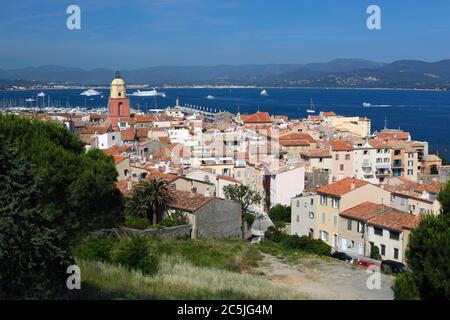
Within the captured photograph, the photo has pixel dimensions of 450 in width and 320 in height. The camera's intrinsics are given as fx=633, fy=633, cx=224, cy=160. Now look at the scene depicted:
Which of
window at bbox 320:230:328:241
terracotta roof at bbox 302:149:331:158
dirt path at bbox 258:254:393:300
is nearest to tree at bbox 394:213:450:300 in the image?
dirt path at bbox 258:254:393:300

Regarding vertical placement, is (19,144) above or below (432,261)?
above

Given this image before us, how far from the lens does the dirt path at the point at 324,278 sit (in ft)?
45.6

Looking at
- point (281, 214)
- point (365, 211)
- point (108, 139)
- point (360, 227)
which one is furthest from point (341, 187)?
point (108, 139)

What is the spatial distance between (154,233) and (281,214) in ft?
42.5

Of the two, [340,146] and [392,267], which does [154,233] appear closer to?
[392,267]

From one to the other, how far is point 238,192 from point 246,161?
7803 millimetres

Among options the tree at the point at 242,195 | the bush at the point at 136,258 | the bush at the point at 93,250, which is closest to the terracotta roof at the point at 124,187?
the tree at the point at 242,195

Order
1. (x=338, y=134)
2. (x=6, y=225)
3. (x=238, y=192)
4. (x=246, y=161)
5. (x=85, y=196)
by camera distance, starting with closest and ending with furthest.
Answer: (x=6, y=225)
(x=85, y=196)
(x=238, y=192)
(x=246, y=161)
(x=338, y=134)

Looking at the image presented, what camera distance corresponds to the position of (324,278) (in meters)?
16.3

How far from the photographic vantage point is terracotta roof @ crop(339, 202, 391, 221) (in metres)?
25.3

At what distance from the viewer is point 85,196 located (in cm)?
1233

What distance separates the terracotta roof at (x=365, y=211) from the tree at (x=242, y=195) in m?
6.19
